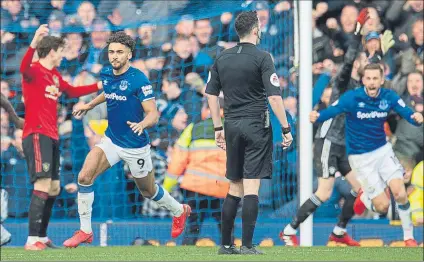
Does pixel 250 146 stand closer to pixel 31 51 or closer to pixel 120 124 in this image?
pixel 120 124

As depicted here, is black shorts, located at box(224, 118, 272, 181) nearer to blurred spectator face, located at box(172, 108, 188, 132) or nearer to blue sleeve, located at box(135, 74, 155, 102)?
blue sleeve, located at box(135, 74, 155, 102)

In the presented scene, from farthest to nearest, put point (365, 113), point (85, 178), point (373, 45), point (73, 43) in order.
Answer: point (73, 43) < point (373, 45) < point (365, 113) < point (85, 178)

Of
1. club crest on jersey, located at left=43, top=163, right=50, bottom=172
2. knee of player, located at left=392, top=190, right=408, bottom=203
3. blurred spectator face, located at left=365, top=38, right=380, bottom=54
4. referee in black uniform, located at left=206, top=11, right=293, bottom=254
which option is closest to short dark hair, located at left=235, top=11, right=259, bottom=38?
referee in black uniform, located at left=206, top=11, right=293, bottom=254

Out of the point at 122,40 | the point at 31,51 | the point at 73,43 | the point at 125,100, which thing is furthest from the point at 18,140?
the point at 122,40

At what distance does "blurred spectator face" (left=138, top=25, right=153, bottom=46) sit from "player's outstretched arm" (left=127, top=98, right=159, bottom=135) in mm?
3224

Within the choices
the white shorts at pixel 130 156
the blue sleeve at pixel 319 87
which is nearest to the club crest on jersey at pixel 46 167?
the white shorts at pixel 130 156

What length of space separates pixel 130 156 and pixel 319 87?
3.39 metres

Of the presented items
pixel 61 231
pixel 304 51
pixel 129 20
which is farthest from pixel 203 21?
pixel 61 231

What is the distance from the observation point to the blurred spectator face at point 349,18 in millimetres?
13727

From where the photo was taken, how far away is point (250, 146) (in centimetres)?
938

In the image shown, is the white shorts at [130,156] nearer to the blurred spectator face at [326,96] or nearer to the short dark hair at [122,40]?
the short dark hair at [122,40]

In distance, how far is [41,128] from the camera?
436 inches

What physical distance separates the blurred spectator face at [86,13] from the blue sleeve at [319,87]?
260 cm

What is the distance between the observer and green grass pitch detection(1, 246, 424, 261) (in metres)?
9.27
